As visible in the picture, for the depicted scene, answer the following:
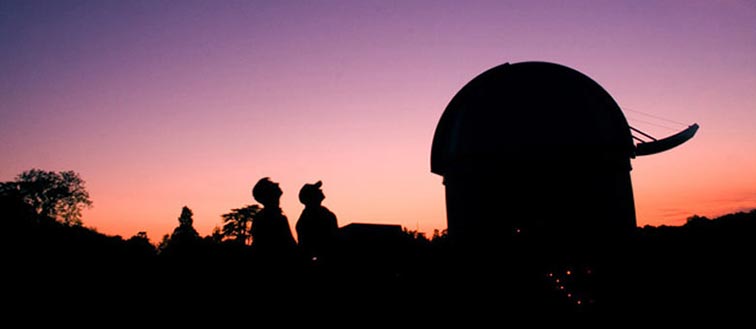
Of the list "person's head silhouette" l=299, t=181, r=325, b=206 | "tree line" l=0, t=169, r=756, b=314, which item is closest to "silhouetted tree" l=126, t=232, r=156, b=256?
"tree line" l=0, t=169, r=756, b=314

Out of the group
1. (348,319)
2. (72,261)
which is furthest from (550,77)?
(72,261)

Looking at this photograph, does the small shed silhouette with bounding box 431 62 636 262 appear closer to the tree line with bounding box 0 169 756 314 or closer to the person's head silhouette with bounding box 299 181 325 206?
the tree line with bounding box 0 169 756 314

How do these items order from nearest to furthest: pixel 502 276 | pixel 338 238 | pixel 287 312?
pixel 287 312
pixel 338 238
pixel 502 276

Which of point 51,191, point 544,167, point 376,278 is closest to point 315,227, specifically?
point 376,278

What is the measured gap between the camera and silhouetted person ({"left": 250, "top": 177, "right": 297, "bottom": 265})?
11.6 ft

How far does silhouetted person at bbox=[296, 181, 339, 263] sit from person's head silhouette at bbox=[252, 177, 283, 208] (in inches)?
20.5

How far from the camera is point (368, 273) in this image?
459cm

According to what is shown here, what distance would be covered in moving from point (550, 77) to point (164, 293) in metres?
10.5

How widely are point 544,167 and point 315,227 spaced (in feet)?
23.9

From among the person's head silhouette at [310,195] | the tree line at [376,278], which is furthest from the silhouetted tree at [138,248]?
the person's head silhouette at [310,195]

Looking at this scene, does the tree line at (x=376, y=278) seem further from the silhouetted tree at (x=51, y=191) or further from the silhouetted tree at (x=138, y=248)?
the silhouetted tree at (x=51, y=191)

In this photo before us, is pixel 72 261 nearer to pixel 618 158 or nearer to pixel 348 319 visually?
pixel 348 319

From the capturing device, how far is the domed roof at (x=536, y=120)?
31.3ft

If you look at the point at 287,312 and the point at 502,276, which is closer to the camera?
the point at 287,312
